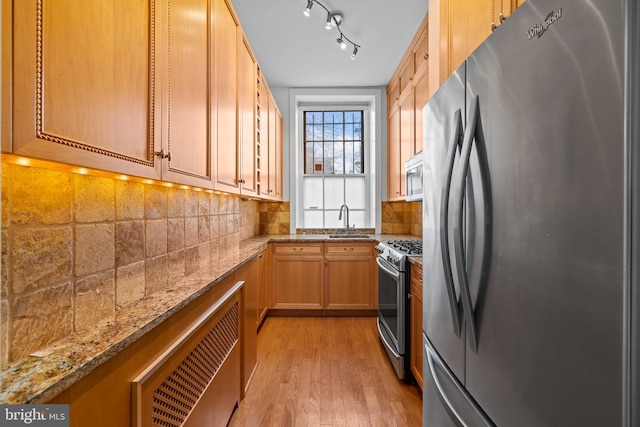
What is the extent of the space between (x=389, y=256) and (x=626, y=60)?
6.88 ft

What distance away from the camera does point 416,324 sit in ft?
6.64

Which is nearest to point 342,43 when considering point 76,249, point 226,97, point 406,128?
point 406,128

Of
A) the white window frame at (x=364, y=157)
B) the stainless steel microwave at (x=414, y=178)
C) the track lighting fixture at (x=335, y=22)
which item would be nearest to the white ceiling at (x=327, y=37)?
the track lighting fixture at (x=335, y=22)

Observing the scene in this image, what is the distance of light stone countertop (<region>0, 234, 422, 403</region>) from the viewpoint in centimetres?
58

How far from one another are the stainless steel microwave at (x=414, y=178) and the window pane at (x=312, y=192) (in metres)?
1.71

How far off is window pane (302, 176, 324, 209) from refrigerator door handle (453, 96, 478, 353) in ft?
11.0

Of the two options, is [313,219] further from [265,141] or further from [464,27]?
[464,27]

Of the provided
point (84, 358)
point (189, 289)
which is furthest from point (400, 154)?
point (84, 358)

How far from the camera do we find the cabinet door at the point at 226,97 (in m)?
1.66

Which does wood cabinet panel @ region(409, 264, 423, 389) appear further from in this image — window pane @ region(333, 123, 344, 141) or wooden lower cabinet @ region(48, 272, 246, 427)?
window pane @ region(333, 123, 344, 141)

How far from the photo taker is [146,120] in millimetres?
989

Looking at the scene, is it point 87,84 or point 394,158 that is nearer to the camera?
point 87,84

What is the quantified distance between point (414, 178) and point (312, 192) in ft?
6.28

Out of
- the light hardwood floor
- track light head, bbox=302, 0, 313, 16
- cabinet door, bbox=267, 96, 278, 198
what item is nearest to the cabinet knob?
the light hardwood floor
